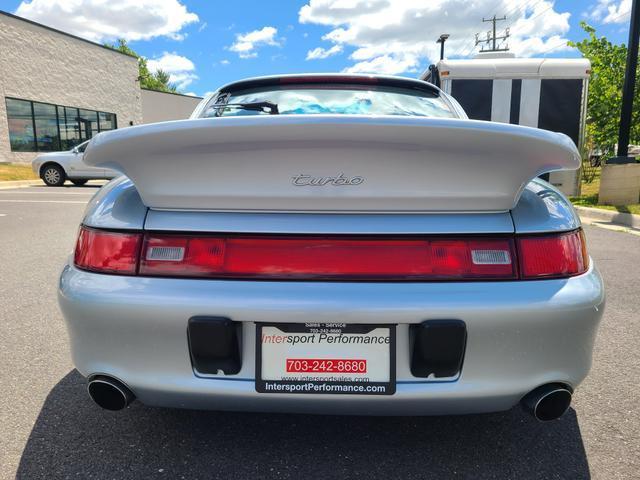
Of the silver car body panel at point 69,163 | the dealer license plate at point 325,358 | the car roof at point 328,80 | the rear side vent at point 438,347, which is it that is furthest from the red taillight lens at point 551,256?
the silver car body panel at point 69,163

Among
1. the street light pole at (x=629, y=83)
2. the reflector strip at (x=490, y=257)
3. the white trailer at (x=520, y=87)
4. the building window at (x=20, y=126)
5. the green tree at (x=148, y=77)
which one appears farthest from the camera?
the green tree at (x=148, y=77)

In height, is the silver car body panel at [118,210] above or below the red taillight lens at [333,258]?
above

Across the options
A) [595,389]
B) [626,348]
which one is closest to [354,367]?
[595,389]

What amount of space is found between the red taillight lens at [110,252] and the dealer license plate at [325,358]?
48 centimetres

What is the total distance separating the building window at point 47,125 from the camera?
20.7m

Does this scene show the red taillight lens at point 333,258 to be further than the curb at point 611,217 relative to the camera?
No

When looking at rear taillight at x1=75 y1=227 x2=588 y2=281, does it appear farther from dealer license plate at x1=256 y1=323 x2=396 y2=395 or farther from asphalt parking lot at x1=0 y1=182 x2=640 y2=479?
asphalt parking lot at x1=0 y1=182 x2=640 y2=479

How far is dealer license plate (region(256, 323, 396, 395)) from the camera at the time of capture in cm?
149

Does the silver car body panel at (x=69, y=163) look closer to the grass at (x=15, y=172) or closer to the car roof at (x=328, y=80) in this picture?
the grass at (x=15, y=172)

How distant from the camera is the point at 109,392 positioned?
5.38ft

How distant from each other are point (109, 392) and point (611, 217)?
8883mm

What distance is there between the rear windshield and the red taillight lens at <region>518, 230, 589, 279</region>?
47.5 inches

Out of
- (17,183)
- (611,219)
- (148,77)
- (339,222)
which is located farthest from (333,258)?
(148,77)

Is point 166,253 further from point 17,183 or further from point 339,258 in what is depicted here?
point 17,183
